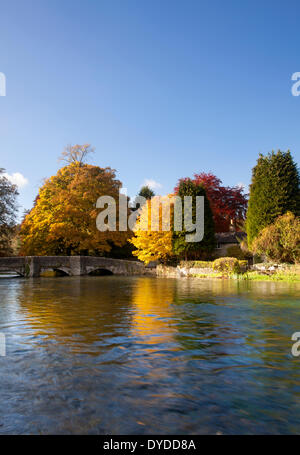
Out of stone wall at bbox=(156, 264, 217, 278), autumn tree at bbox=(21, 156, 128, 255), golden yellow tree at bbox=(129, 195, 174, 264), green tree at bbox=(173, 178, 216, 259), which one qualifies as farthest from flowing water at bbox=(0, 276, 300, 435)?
autumn tree at bbox=(21, 156, 128, 255)

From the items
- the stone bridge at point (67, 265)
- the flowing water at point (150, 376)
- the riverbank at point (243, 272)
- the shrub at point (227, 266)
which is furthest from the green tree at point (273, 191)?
the flowing water at point (150, 376)

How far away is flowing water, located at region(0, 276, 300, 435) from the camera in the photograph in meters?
3.66

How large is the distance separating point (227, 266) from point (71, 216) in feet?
58.3

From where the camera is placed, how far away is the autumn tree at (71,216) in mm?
39812

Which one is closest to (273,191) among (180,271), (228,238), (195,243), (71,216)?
(195,243)

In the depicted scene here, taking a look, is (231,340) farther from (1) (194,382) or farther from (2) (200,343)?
(1) (194,382)

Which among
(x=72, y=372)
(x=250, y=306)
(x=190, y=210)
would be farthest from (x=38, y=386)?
(x=190, y=210)

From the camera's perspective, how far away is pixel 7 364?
565cm

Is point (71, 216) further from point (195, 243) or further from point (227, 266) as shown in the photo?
point (227, 266)

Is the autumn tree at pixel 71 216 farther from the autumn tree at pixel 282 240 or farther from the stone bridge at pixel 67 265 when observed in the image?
the autumn tree at pixel 282 240

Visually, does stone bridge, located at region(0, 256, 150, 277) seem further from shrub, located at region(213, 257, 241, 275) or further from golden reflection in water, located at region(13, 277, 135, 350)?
golden reflection in water, located at region(13, 277, 135, 350)

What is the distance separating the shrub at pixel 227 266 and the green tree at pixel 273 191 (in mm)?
3229

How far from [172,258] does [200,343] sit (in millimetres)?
34429

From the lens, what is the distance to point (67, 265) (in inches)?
1505
